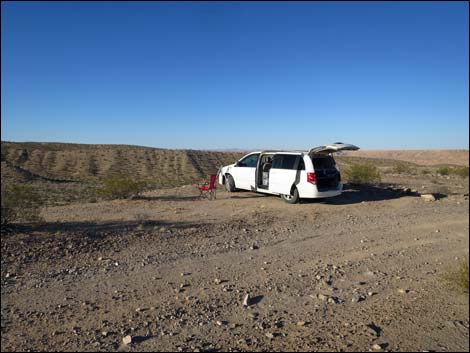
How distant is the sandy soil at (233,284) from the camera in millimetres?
4418

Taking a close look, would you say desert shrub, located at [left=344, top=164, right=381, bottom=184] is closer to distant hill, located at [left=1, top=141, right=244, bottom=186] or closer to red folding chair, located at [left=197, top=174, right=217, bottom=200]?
red folding chair, located at [left=197, top=174, right=217, bottom=200]

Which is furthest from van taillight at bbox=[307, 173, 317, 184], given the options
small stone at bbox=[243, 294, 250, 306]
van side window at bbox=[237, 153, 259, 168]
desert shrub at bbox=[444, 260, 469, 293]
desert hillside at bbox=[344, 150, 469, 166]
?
desert hillside at bbox=[344, 150, 469, 166]

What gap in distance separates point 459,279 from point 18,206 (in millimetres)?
8853

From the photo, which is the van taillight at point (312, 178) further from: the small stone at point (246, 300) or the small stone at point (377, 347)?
the small stone at point (377, 347)

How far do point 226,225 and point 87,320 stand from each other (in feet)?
17.4

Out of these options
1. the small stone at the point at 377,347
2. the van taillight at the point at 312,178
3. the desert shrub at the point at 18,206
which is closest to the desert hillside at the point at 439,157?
the van taillight at the point at 312,178

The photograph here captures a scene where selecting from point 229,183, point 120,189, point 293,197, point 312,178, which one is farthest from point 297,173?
point 120,189

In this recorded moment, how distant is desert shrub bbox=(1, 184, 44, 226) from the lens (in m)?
8.88

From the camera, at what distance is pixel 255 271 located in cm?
652

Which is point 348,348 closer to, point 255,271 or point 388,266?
point 255,271

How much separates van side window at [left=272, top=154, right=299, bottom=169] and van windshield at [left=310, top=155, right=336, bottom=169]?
2.06 feet

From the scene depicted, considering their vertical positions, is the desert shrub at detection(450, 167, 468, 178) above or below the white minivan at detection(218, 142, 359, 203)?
below

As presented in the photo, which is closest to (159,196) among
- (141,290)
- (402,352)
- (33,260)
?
(33,260)

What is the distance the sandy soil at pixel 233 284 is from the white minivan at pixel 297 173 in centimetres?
200
